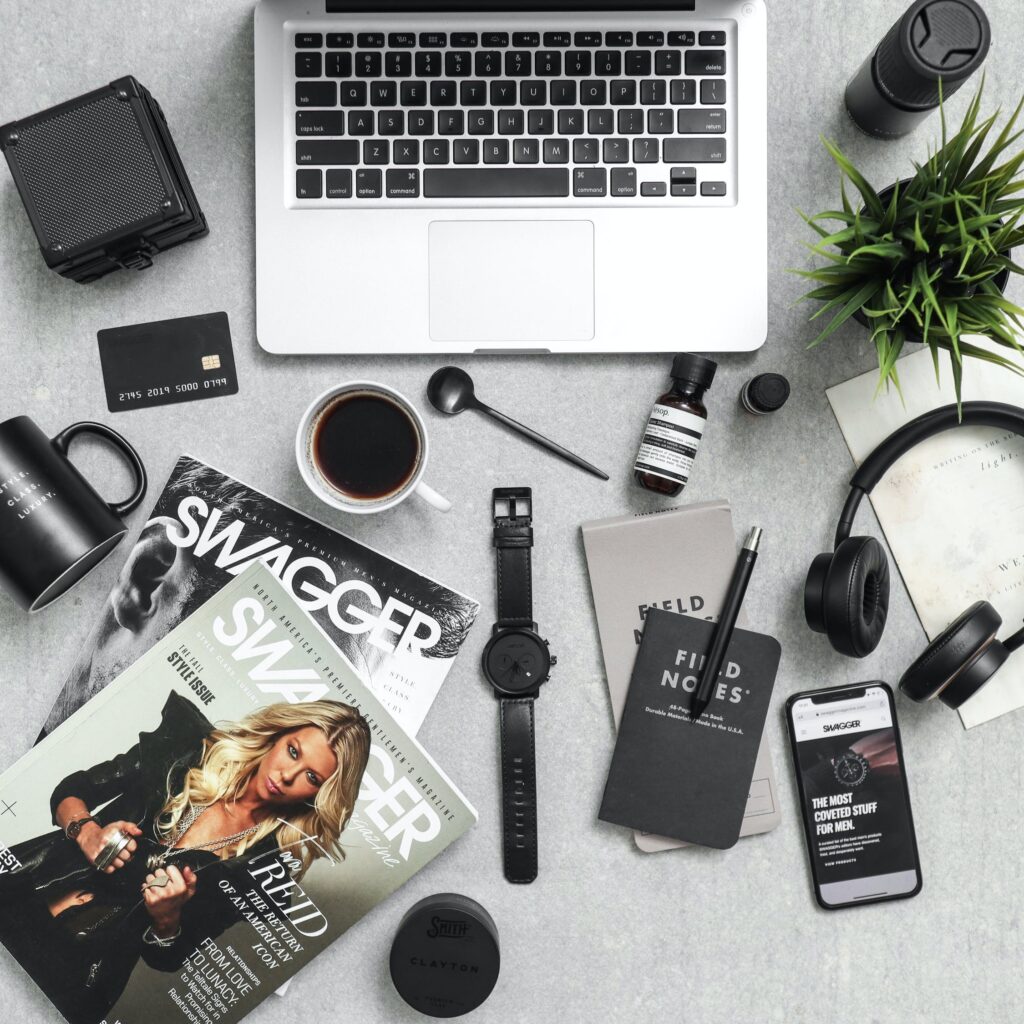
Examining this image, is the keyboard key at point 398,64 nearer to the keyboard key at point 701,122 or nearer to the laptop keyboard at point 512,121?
the laptop keyboard at point 512,121

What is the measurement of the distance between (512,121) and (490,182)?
53 millimetres

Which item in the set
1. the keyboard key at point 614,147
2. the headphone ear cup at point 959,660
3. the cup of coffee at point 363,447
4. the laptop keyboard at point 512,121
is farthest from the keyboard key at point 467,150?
the headphone ear cup at point 959,660

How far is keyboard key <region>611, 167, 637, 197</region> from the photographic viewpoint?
0.69 meters

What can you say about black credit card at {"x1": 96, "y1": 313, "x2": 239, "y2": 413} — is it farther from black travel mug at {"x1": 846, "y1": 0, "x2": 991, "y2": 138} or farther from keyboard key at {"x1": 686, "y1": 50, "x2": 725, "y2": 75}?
black travel mug at {"x1": 846, "y1": 0, "x2": 991, "y2": 138}

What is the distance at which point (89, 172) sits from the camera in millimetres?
668

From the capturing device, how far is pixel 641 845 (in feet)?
2.36

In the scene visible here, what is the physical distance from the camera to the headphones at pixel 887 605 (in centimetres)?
66

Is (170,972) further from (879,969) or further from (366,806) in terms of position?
(879,969)

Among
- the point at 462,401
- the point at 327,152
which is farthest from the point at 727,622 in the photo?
the point at 327,152

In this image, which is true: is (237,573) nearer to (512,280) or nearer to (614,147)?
(512,280)

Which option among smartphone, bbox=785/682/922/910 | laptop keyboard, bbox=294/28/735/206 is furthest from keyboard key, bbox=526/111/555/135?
smartphone, bbox=785/682/922/910

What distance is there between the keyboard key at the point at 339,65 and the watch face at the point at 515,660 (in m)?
0.48

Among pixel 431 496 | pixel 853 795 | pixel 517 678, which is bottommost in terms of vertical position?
pixel 853 795

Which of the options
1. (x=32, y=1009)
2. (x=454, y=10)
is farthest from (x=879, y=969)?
(x=454, y=10)
